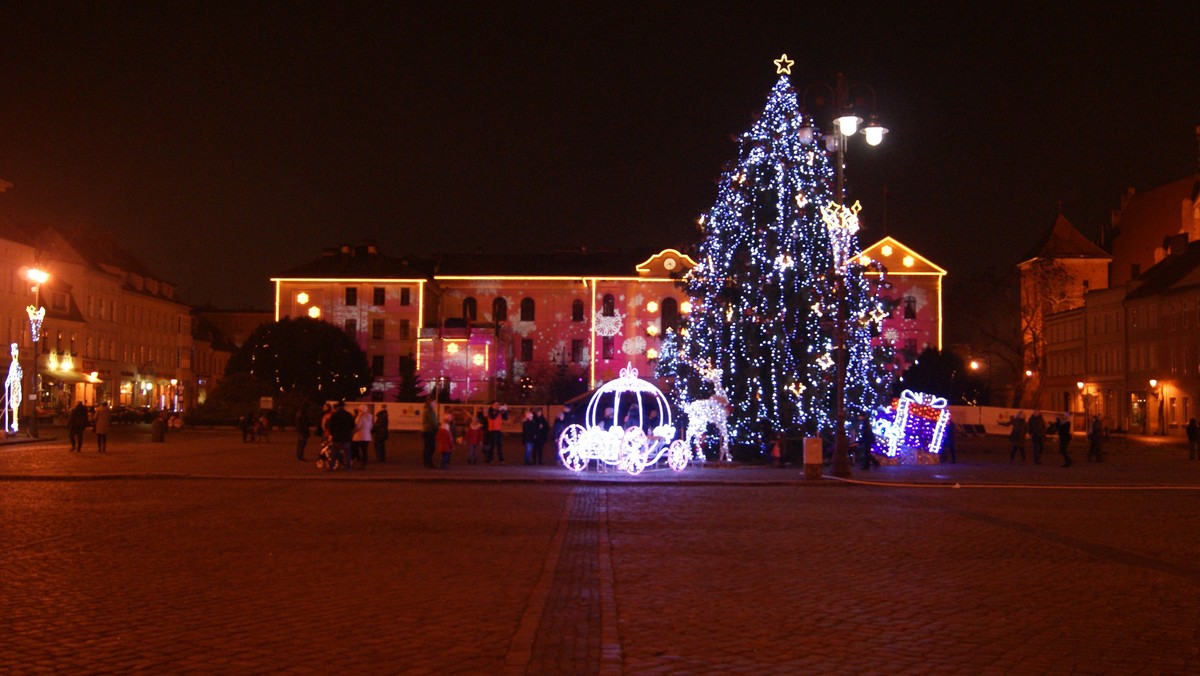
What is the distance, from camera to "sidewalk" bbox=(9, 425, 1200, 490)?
2864cm

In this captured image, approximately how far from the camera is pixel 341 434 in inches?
1211

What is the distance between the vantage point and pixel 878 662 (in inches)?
333

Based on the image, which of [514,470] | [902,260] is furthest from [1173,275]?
[514,470]

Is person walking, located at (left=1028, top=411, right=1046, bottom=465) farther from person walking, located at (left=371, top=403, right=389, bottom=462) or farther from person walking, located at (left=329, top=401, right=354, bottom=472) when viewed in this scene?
person walking, located at (left=329, top=401, right=354, bottom=472)

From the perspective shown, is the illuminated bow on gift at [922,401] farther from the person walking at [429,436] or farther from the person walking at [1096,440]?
the person walking at [429,436]

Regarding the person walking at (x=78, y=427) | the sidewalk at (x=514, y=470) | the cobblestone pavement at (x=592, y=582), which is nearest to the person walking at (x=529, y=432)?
the sidewalk at (x=514, y=470)

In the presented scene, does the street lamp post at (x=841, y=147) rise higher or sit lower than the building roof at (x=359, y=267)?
lower

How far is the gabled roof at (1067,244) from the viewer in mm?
105944

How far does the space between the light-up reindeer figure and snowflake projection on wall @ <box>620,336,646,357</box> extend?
60604 millimetres

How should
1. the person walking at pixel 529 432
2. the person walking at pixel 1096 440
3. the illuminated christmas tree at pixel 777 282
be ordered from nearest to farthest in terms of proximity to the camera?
1. the illuminated christmas tree at pixel 777 282
2. the person walking at pixel 529 432
3. the person walking at pixel 1096 440

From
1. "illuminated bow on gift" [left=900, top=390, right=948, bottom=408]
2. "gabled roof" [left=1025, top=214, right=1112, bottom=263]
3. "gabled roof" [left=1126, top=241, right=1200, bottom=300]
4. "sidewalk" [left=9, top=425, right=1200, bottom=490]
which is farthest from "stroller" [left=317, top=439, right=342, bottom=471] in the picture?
"gabled roof" [left=1025, top=214, right=1112, bottom=263]

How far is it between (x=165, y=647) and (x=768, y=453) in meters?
27.7

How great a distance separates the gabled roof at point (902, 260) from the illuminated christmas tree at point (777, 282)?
61650 mm

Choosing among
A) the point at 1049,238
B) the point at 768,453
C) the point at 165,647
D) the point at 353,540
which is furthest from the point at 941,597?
the point at 1049,238
